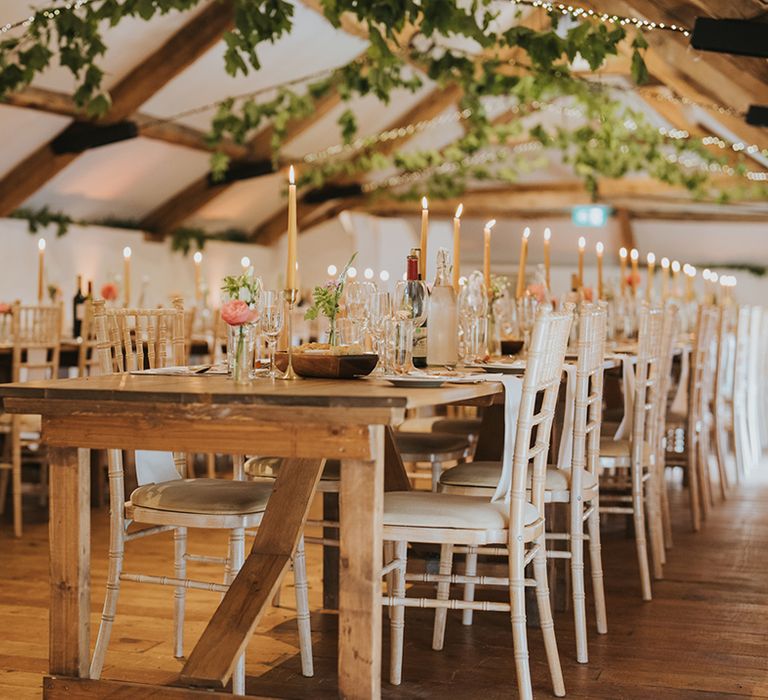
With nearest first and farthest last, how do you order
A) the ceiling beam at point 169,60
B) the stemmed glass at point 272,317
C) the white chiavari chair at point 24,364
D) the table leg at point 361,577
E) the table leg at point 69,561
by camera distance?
the table leg at point 361,577 < the table leg at point 69,561 < the stemmed glass at point 272,317 < the white chiavari chair at point 24,364 < the ceiling beam at point 169,60

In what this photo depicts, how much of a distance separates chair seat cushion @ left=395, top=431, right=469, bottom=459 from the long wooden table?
1343 millimetres

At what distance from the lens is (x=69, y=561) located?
8.92 feet

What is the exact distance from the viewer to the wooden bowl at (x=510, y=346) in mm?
4578

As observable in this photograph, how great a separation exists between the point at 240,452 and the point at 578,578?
1.41m

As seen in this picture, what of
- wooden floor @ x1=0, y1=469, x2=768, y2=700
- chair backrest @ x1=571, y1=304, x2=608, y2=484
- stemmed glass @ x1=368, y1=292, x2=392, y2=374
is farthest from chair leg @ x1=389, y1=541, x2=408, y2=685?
chair backrest @ x1=571, y1=304, x2=608, y2=484

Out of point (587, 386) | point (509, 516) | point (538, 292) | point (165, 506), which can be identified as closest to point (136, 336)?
point (165, 506)

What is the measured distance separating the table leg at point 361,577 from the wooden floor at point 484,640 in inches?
A: 28.6

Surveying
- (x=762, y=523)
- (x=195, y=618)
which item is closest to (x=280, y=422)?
(x=195, y=618)

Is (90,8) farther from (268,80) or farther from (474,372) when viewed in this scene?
(268,80)

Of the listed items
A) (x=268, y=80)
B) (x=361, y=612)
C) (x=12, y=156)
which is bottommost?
(x=361, y=612)

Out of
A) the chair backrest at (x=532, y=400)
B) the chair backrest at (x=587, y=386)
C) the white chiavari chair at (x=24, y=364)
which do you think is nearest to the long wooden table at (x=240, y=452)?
the chair backrest at (x=532, y=400)

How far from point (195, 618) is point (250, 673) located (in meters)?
0.59

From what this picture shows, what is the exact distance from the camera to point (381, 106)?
1281 cm

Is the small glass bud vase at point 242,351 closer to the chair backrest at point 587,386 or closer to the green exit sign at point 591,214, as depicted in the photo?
the chair backrest at point 587,386
